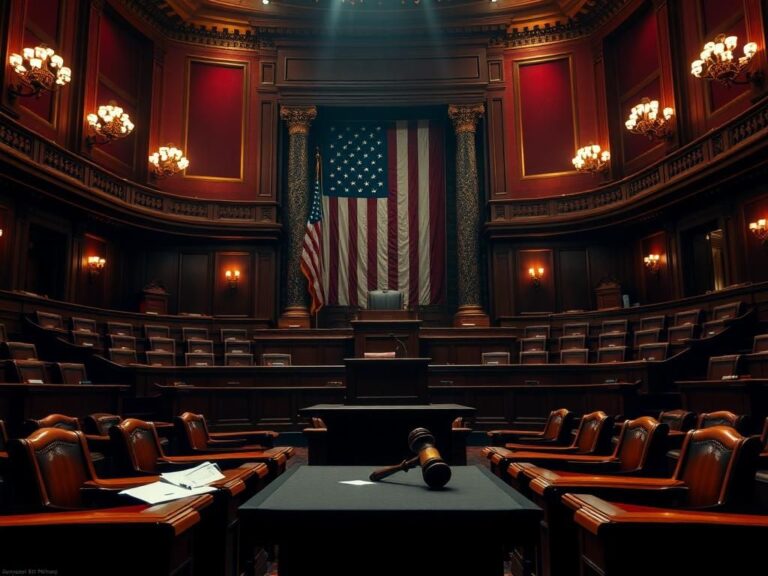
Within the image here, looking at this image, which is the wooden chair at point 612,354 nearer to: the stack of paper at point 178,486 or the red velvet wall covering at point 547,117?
the red velvet wall covering at point 547,117

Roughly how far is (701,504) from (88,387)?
5.98m

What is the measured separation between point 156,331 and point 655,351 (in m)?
8.70

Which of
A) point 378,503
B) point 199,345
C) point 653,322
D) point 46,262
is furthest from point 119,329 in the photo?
point 378,503

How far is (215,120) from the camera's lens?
15.0m

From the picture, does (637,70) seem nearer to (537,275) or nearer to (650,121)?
(650,121)

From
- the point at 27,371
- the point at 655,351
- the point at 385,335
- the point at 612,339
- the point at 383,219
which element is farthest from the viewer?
the point at 383,219

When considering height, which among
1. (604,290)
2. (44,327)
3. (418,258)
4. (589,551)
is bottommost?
(589,551)

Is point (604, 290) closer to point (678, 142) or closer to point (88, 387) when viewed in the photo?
point (678, 142)

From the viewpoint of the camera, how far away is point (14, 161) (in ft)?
32.5

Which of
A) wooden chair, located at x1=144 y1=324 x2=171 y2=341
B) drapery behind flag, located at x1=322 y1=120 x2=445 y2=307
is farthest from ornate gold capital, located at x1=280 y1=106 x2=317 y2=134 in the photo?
wooden chair, located at x1=144 y1=324 x2=171 y2=341

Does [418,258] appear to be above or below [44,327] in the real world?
above

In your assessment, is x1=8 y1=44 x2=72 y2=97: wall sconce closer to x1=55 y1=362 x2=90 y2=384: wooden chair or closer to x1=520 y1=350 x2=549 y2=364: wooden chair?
x1=55 y1=362 x2=90 y2=384: wooden chair

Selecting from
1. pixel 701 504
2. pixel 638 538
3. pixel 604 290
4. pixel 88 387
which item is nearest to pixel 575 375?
pixel 604 290

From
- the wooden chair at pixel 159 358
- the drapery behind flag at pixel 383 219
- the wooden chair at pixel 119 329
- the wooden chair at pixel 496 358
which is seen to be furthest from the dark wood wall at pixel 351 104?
the wooden chair at pixel 496 358
